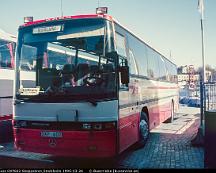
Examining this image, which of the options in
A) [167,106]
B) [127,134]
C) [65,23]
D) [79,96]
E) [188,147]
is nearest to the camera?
[79,96]

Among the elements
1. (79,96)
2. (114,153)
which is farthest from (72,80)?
(114,153)

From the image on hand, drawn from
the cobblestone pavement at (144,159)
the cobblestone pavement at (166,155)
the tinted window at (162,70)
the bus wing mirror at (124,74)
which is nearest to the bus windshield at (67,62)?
the bus wing mirror at (124,74)

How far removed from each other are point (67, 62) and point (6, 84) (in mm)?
4220

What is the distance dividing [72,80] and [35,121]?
1.33 metres

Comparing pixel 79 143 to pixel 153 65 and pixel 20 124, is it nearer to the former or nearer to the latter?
pixel 20 124

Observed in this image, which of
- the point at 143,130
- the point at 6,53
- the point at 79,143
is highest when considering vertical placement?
the point at 6,53

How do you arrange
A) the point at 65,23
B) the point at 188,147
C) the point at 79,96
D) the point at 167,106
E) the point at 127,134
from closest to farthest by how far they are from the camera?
the point at 79,96 → the point at 65,23 → the point at 127,134 → the point at 188,147 → the point at 167,106

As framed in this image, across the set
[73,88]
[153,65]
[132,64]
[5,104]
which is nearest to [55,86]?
[73,88]

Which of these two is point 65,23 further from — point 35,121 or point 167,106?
point 167,106

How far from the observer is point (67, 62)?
246 inches

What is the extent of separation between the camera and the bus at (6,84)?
30.6 feet

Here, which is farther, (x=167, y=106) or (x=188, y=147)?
(x=167, y=106)

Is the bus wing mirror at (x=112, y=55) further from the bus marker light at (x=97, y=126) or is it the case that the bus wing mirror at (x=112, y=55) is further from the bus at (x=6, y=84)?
the bus at (x=6, y=84)

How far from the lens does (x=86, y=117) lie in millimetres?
5914
